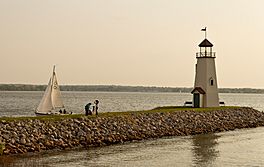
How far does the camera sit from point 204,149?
29.7m

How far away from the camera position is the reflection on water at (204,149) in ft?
82.6

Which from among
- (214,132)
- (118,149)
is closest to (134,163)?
(118,149)

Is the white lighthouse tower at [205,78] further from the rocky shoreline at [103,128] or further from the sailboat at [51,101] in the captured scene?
the sailboat at [51,101]

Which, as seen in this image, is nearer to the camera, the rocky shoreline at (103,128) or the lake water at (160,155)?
the lake water at (160,155)

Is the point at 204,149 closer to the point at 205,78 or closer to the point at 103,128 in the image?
the point at 103,128

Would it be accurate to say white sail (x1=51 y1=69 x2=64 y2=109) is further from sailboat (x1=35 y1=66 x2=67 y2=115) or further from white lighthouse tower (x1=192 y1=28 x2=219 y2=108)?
white lighthouse tower (x1=192 y1=28 x2=219 y2=108)

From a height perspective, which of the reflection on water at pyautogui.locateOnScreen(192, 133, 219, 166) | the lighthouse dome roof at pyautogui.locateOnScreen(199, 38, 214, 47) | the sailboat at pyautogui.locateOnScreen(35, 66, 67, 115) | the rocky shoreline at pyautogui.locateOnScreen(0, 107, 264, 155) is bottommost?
the reflection on water at pyautogui.locateOnScreen(192, 133, 219, 166)

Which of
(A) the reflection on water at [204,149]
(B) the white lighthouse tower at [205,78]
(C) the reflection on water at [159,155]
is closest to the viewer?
(C) the reflection on water at [159,155]

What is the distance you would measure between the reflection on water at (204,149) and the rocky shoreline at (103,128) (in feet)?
6.56

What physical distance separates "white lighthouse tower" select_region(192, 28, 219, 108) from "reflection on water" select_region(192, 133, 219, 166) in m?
9.79

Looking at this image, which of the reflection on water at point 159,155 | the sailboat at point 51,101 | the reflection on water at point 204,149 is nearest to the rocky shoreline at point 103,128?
the reflection on water at point 159,155

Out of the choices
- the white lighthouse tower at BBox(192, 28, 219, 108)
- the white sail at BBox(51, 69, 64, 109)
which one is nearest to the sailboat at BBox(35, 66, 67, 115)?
the white sail at BBox(51, 69, 64, 109)

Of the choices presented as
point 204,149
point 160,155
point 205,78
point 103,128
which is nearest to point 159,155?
point 160,155

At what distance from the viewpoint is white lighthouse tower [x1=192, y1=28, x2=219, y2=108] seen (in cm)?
4794
